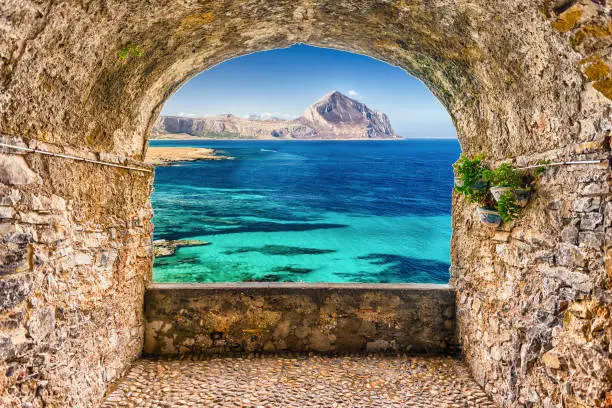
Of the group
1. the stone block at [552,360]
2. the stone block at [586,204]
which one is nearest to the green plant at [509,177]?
the stone block at [586,204]

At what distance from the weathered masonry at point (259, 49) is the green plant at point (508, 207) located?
10cm

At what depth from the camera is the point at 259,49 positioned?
4773mm

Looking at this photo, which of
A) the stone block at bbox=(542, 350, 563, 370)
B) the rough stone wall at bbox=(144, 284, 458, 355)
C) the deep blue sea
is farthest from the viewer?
the deep blue sea

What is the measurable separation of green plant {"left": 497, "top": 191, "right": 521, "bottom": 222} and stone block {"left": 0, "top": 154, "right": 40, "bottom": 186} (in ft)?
12.0

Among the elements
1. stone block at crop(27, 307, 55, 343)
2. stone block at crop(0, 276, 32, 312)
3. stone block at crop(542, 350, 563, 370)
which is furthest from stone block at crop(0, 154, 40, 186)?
stone block at crop(542, 350, 563, 370)

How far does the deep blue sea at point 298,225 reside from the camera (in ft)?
71.4

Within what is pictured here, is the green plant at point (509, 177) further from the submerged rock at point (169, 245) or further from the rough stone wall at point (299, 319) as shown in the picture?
the submerged rock at point (169, 245)

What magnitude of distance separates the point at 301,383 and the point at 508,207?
274 centimetres

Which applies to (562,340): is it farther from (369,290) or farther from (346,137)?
(346,137)

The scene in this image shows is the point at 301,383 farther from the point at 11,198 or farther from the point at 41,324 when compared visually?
the point at 11,198

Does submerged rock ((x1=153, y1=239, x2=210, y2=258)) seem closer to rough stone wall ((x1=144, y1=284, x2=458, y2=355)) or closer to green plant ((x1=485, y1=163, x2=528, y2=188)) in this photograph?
rough stone wall ((x1=144, y1=284, x2=458, y2=355))

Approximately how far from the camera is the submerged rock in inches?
780

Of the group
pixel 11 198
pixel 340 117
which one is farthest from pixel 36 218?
pixel 340 117

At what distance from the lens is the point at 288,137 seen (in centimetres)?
14588
